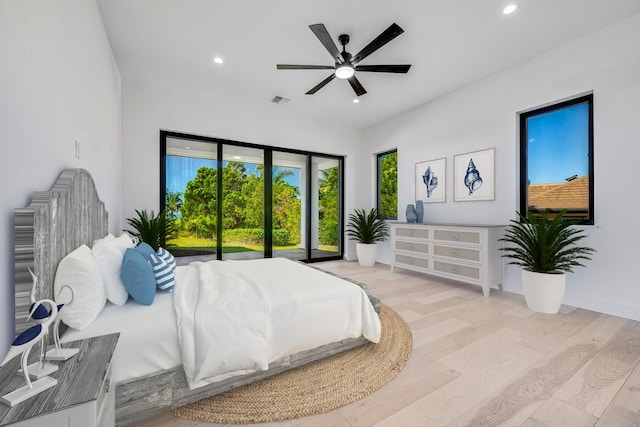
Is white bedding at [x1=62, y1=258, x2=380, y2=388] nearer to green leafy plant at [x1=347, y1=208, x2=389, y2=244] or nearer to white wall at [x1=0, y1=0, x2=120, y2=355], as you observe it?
white wall at [x1=0, y1=0, x2=120, y2=355]

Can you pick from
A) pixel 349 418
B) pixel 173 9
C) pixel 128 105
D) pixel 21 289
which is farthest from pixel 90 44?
pixel 349 418

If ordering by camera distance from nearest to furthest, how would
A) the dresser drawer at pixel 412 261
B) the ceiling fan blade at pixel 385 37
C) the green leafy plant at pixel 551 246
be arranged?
the ceiling fan blade at pixel 385 37
the green leafy plant at pixel 551 246
the dresser drawer at pixel 412 261

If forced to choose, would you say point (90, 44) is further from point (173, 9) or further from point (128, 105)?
point (128, 105)

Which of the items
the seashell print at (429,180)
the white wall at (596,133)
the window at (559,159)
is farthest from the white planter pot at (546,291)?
the seashell print at (429,180)

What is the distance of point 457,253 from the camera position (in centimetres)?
359

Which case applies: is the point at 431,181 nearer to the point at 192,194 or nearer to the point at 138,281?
the point at 192,194

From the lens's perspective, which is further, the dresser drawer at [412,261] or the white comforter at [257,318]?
the dresser drawer at [412,261]

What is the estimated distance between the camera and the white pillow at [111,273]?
5.20 feet

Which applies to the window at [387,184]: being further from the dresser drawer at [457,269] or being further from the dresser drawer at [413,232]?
the dresser drawer at [457,269]

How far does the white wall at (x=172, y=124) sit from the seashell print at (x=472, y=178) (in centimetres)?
290

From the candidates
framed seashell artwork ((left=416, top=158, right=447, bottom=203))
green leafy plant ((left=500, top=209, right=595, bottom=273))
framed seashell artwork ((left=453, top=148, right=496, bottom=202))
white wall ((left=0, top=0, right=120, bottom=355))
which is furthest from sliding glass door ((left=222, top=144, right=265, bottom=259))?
green leafy plant ((left=500, top=209, right=595, bottom=273))

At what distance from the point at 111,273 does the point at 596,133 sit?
456 cm

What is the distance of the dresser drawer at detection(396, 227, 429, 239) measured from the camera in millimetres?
4043

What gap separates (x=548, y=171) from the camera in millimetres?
3230
